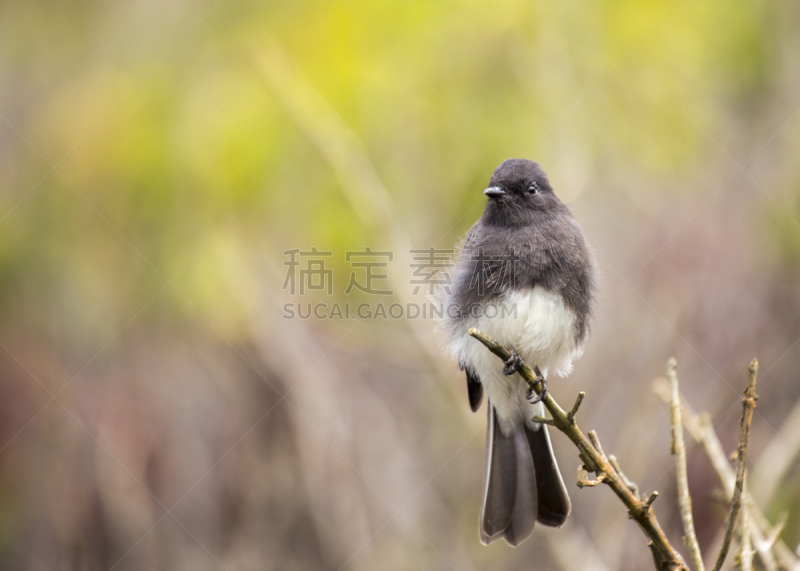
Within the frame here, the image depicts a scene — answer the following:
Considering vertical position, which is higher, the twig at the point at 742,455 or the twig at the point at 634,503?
the twig at the point at 742,455

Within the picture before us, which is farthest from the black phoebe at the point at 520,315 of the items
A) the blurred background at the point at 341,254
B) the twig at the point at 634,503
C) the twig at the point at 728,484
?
the blurred background at the point at 341,254

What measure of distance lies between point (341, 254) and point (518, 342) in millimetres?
1560

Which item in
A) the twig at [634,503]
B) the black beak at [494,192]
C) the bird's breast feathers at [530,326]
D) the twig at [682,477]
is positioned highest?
the black beak at [494,192]

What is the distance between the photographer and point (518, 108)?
423 cm

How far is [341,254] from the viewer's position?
4.09 meters

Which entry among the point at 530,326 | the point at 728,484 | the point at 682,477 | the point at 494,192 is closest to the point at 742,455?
the point at 682,477

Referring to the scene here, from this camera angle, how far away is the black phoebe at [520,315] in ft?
9.07

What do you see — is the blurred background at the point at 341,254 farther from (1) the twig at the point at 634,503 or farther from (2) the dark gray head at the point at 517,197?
(1) the twig at the point at 634,503

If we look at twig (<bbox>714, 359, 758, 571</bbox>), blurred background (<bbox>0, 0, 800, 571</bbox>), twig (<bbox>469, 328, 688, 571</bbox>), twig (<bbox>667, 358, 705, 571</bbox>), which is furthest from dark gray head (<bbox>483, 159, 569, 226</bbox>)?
twig (<bbox>714, 359, 758, 571</bbox>)

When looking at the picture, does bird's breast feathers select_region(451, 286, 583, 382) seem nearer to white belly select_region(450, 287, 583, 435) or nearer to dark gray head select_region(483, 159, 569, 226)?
white belly select_region(450, 287, 583, 435)

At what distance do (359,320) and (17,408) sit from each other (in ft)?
7.64

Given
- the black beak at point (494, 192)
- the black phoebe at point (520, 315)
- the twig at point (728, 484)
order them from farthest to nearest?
the black beak at point (494, 192), the black phoebe at point (520, 315), the twig at point (728, 484)

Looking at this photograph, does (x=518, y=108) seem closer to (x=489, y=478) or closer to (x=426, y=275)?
(x=426, y=275)

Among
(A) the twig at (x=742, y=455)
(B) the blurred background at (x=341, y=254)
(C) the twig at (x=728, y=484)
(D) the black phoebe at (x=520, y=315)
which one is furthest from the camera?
(B) the blurred background at (x=341, y=254)
